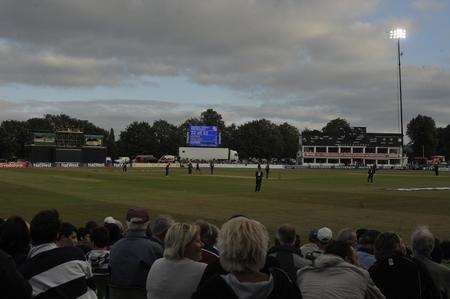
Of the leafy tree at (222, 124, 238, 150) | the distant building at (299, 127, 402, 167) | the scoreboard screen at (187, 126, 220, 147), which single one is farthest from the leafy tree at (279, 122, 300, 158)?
the scoreboard screen at (187, 126, 220, 147)

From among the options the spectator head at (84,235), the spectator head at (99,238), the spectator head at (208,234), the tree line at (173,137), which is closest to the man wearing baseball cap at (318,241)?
the spectator head at (208,234)

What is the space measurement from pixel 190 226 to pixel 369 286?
161 cm

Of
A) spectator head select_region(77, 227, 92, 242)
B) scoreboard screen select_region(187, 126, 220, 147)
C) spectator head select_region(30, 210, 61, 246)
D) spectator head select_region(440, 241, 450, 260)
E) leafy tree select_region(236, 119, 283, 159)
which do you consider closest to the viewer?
spectator head select_region(30, 210, 61, 246)

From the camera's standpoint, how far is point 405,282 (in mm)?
5504

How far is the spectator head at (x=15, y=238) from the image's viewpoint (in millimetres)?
4855

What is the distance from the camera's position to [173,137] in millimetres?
179875

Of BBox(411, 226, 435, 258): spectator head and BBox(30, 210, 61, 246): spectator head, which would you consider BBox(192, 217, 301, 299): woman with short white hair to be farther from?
BBox(411, 226, 435, 258): spectator head

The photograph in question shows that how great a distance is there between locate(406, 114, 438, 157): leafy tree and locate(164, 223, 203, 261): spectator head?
540 ft

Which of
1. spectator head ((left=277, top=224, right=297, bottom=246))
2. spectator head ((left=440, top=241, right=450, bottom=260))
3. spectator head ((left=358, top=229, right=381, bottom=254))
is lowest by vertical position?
spectator head ((left=440, top=241, right=450, bottom=260))

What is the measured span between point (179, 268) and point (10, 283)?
55.5 inches

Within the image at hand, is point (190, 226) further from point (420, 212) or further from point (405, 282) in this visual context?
point (420, 212)

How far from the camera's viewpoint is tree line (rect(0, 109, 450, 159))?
16150 centimetres

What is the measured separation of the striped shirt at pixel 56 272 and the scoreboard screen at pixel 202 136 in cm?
11432

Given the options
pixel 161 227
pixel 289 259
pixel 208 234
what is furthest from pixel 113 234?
pixel 289 259
